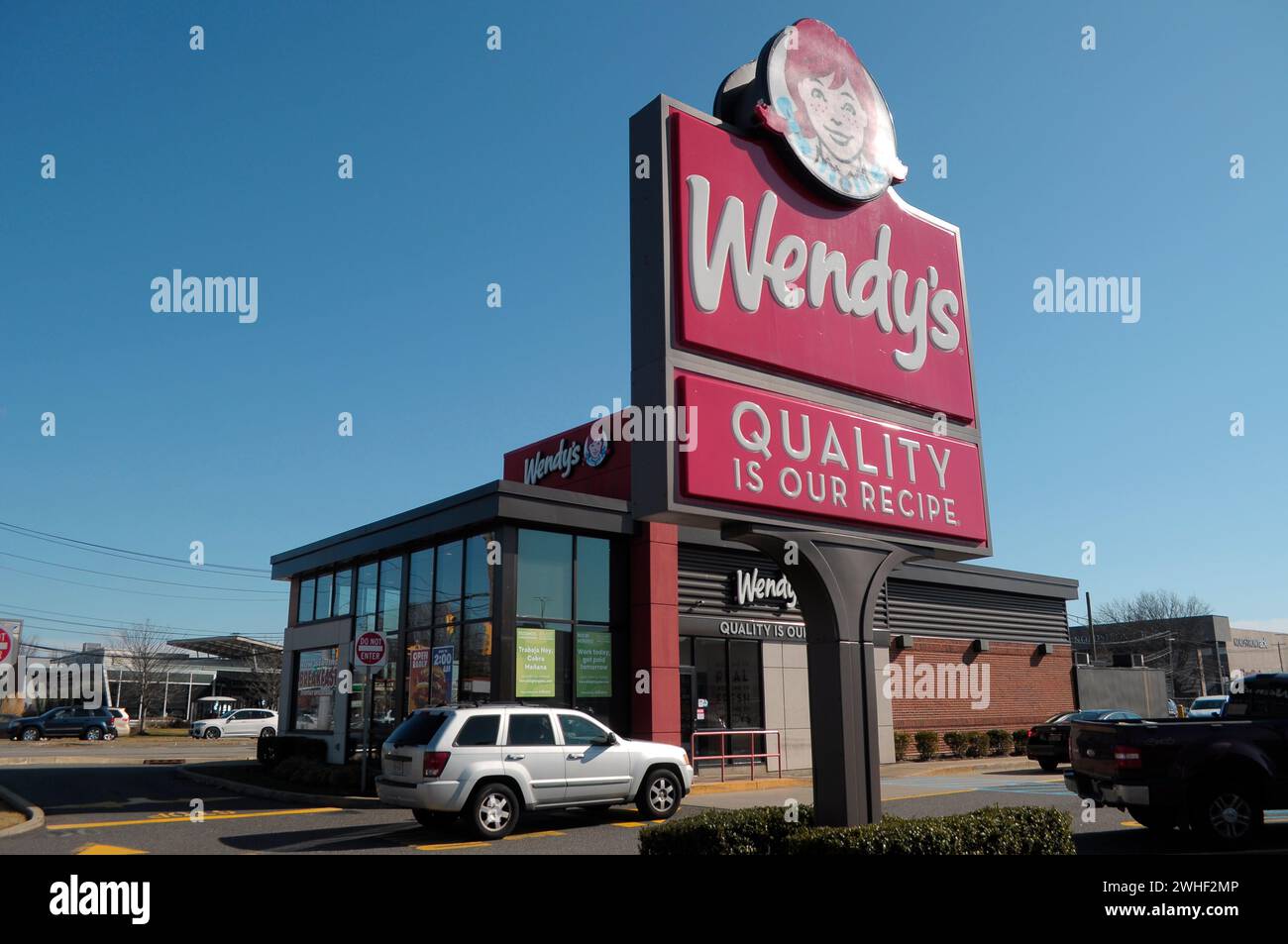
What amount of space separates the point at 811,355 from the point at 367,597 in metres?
16.6

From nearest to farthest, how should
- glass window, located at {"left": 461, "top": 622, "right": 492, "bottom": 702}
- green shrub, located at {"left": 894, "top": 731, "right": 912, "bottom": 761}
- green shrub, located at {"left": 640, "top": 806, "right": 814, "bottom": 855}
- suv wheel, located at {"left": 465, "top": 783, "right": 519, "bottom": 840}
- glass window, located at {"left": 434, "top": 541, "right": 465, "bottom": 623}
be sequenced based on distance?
green shrub, located at {"left": 640, "top": 806, "right": 814, "bottom": 855}, suv wheel, located at {"left": 465, "top": 783, "right": 519, "bottom": 840}, glass window, located at {"left": 461, "top": 622, "right": 492, "bottom": 702}, glass window, located at {"left": 434, "top": 541, "right": 465, "bottom": 623}, green shrub, located at {"left": 894, "top": 731, "right": 912, "bottom": 761}

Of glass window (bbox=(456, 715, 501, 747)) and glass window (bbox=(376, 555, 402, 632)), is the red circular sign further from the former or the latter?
glass window (bbox=(376, 555, 402, 632))

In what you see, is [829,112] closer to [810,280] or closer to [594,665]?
[810,280]

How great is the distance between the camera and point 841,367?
30.6ft

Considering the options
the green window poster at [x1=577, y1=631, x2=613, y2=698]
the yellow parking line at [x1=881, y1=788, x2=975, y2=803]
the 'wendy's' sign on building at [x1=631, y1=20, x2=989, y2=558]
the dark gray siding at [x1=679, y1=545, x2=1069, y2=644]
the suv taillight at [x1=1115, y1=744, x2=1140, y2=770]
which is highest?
the 'wendy's' sign on building at [x1=631, y1=20, x2=989, y2=558]

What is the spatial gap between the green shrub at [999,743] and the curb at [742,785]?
9.48 meters

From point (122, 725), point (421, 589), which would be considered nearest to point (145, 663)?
point (122, 725)

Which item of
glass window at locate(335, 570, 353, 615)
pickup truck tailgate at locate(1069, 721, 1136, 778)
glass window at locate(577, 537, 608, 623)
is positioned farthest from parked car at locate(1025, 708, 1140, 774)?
glass window at locate(335, 570, 353, 615)

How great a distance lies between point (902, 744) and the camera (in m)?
25.7

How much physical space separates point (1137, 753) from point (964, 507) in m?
3.36

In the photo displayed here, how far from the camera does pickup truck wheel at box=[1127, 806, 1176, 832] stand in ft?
33.7

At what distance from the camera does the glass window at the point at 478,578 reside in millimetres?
18750

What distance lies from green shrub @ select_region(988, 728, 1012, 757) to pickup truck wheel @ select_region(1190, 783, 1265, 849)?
59.4 ft
